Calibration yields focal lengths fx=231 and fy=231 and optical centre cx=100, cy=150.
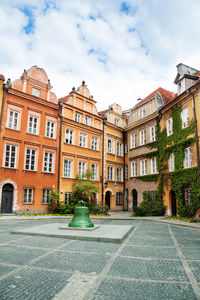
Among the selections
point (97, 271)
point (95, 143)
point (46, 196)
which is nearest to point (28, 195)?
point (46, 196)

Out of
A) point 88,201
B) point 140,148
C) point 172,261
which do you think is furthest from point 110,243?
point 140,148

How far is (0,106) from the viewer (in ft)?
65.5

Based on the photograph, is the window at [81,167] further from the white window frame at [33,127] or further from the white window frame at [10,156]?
the white window frame at [10,156]

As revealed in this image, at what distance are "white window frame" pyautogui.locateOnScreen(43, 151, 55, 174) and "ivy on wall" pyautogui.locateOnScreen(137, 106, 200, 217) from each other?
10.2 m

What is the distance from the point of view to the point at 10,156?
20.2 m

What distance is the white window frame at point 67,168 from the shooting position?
24.2m

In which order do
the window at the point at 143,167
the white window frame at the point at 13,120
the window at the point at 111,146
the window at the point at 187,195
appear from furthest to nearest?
the window at the point at 111,146 → the window at the point at 143,167 → the white window frame at the point at 13,120 → the window at the point at 187,195

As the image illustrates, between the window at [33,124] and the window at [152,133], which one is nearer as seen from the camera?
the window at [33,124]

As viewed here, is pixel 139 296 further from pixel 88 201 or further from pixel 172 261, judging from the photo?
pixel 88 201

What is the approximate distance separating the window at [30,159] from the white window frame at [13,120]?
2408 mm

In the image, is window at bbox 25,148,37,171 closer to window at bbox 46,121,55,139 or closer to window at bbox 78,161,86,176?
window at bbox 46,121,55,139

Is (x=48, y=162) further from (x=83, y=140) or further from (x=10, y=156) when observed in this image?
(x=83, y=140)

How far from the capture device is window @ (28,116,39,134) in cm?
2197

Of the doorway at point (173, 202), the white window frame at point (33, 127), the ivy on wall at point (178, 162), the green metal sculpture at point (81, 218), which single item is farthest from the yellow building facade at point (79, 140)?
the green metal sculpture at point (81, 218)
